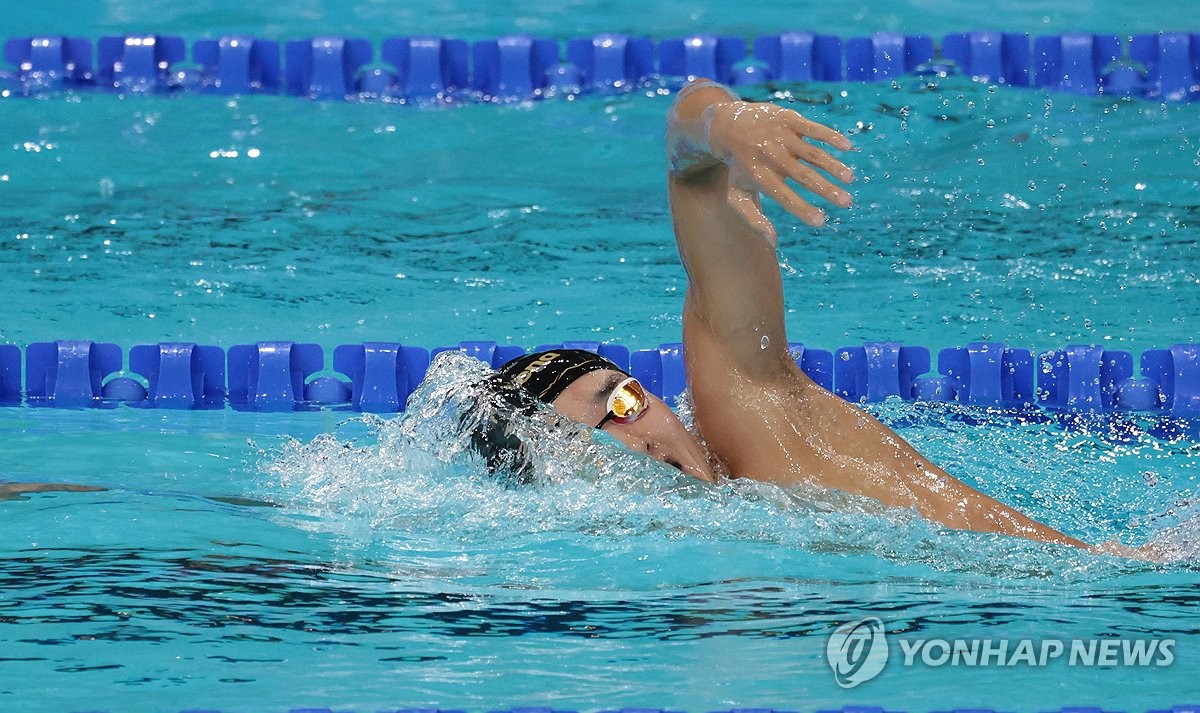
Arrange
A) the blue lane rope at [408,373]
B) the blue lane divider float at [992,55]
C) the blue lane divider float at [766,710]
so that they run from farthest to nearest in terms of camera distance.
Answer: the blue lane divider float at [992,55] < the blue lane rope at [408,373] < the blue lane divider float at [766,710]

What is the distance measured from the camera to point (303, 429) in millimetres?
4406

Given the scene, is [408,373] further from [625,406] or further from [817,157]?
[817,157]

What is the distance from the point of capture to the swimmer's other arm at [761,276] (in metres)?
2.28

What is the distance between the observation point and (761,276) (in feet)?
9.13

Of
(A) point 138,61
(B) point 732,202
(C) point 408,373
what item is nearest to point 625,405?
(B) point 732,202

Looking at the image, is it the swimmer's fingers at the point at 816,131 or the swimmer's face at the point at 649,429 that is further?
the swimmer's face at the point at 649,429

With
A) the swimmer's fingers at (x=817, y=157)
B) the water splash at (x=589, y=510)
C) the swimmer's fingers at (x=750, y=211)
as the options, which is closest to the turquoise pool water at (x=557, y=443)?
the water splash at (x=589, y=510)

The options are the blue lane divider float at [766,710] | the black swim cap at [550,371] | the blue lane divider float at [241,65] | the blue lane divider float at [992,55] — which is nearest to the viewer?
the blue lane divider float at [766,710]

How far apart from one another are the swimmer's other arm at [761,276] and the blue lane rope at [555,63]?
4157 millimetres

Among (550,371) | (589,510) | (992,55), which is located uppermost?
(992,55)

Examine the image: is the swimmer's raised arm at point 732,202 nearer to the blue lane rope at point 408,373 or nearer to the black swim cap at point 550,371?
the black swim cap at point 550,371

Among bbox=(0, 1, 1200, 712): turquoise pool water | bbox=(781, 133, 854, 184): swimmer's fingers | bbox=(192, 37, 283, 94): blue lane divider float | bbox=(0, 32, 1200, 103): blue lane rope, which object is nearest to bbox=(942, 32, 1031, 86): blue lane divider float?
bbox=(0, 32, 1200, 103): blue lane rope

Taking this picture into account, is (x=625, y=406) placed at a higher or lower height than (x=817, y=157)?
lower

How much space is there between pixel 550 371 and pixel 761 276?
1.80 feet
